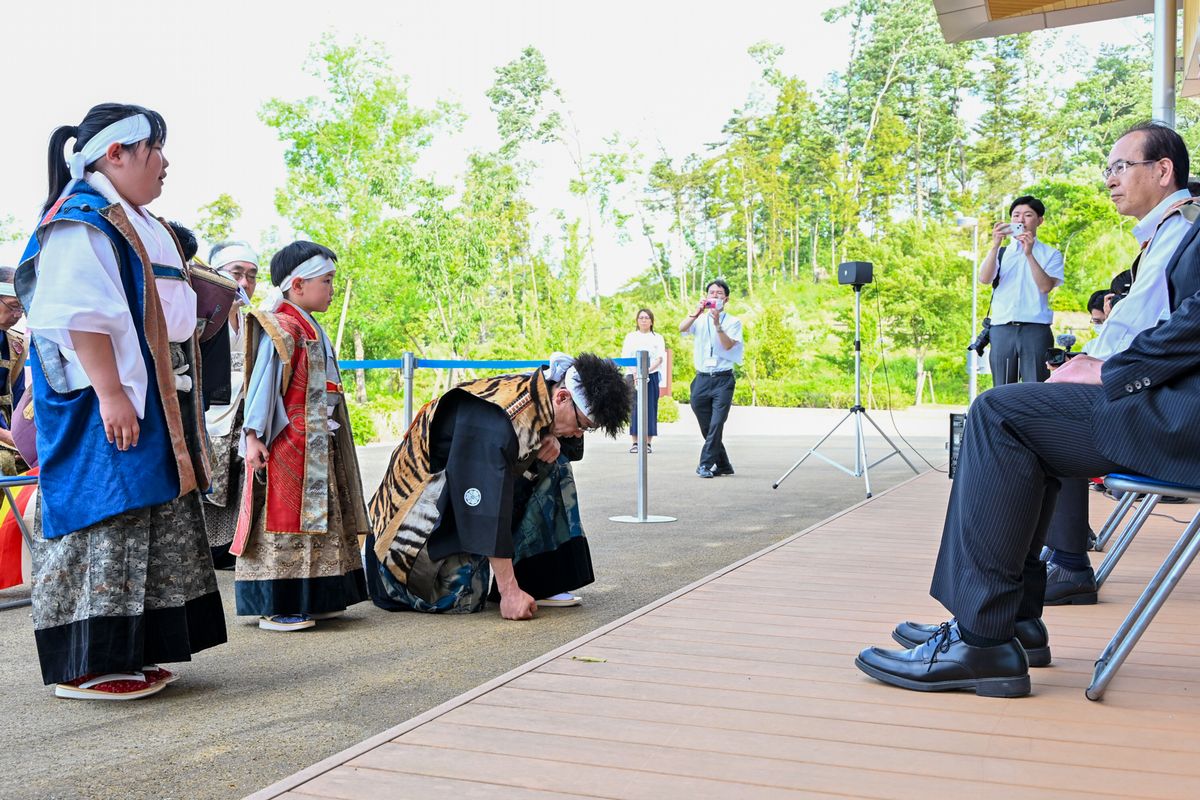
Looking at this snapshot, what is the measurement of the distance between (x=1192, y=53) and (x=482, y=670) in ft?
24.8

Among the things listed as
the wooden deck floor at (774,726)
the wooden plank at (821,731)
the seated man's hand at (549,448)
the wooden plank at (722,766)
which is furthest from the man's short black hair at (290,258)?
the wooden plank at (722,766)

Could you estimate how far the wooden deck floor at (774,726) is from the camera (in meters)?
1.74

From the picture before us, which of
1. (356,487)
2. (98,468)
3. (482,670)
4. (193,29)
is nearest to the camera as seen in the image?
(98,468)

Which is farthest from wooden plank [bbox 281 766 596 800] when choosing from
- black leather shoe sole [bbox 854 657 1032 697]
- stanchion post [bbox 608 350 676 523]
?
stanchion post [bbox 608 350 676 523]

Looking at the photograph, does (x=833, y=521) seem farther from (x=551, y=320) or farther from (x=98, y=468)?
(x=551, y=320)

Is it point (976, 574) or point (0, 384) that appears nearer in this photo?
point (976, 574)

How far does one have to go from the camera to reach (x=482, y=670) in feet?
9.77

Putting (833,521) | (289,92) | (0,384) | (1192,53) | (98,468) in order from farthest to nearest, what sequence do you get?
(289,92) → (1192,53) → (833,521) → (0,384) → (98,468)

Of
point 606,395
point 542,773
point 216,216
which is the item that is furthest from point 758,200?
point 542,773

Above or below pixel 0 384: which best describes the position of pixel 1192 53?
above

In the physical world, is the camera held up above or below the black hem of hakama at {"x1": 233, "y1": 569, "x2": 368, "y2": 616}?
above

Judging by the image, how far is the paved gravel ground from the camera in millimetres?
2172

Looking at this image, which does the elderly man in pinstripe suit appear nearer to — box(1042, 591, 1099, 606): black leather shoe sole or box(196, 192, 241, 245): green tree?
box(1042, 591, 1099, 606): black leather shoe sole

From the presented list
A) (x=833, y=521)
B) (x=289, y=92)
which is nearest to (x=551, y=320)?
(x=289, y=92)
